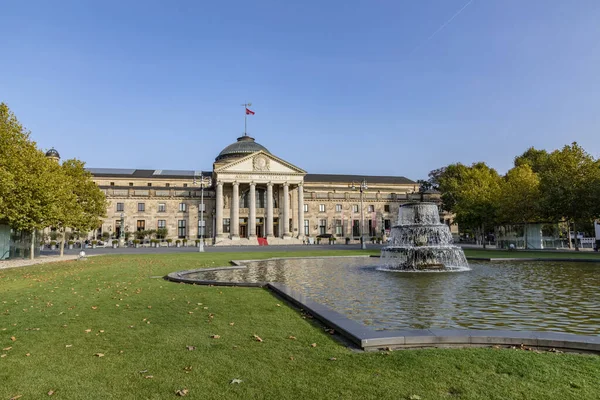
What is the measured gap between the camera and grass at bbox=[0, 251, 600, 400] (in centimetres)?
461

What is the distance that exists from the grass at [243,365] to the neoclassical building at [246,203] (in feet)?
214

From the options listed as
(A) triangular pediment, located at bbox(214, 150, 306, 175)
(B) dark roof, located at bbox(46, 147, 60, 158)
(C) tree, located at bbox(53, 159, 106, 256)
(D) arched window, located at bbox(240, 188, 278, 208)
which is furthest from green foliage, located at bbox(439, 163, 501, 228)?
(B) dark roof, located at bbox(46, 147, 60, 158)

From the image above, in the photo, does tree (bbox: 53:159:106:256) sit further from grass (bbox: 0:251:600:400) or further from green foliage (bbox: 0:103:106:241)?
grass (bbox: 0:251:600:400)

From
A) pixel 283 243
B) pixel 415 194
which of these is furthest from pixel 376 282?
pixel 415 194

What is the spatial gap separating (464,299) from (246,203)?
76502mm

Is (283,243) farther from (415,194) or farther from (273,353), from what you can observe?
(273,353)

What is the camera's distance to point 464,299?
11055 millimetres

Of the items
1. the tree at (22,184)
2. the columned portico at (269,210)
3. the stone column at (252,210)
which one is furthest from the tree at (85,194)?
the columned portico at (269,210)

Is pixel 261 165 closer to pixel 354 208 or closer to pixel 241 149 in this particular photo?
pixel 241 149

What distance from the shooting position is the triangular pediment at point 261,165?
260 ft

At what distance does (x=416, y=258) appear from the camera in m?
21.2

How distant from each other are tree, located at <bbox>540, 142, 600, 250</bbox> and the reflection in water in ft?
98.5

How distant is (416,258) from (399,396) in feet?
57.5

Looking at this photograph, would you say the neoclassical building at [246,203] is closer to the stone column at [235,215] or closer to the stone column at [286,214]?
the stone column at [235,215]
